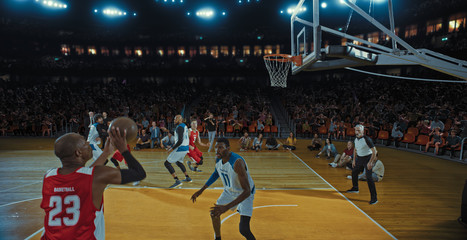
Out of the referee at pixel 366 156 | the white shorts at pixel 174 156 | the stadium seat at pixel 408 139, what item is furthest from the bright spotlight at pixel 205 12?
the referee at pixel 366 156

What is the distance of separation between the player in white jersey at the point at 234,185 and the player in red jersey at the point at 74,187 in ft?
4.92

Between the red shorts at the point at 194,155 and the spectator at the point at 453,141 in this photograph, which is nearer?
the red shorts at the point at 194,155

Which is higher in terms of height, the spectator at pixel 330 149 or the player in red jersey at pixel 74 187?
the player in red jersey at pixel 74 187

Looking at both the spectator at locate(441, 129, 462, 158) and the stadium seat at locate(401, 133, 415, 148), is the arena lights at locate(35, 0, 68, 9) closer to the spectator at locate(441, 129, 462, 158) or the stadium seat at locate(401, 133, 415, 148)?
the stadium seat at locate(401, 133, 415, 148)

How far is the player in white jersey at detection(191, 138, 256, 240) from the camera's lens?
140 inches

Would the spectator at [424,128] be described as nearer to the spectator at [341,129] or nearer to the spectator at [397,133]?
Result: the spectator at [397,133]

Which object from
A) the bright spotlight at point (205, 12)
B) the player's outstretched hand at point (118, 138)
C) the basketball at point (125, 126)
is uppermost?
the bright spotlight at point (205, 12)

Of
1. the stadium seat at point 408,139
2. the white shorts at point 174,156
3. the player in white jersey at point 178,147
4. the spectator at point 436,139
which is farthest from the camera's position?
the stadium seat at point 408,139

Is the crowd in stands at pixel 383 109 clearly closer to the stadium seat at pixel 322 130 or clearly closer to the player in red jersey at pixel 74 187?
the stadium seat at pixel 322 130

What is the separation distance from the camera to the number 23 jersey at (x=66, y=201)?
2285 millimetres

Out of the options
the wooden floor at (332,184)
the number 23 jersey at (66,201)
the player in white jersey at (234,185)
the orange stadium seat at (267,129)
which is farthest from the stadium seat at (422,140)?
the number 23 jersey at (66,201)

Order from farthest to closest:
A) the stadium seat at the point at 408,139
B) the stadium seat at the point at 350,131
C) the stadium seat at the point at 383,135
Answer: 1. the stadium seat at the point at 350,131
2. the stadium seat at the point at 383,135
3. the stadium seat at the point at 408,139

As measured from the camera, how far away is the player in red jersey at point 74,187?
7.50ft

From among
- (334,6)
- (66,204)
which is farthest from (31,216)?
(334,6)
